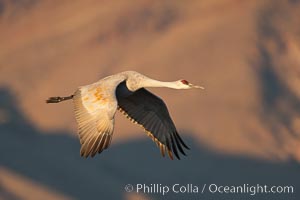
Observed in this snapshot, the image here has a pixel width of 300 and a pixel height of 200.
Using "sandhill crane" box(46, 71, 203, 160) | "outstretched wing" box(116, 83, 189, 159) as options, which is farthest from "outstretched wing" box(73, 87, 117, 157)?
"outstretched wing" box(116, 83, 189, 159)

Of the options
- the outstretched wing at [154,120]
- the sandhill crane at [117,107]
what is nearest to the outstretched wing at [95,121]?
the sandhill crane at [117,107]

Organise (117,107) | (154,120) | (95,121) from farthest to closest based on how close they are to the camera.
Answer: (154,120) < (117,107) < (95,121)

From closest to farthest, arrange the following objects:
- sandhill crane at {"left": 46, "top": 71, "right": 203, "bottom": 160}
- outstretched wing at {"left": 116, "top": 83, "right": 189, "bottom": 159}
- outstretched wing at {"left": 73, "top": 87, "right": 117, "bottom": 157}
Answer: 1. outstretched wing at {"left": 73, "top": 87, "right": 117, "bottom": 157}
2. sandhill crane at {"left": 46, "top": 71, "right": 203, "bottom": 160}
3. outstretched wing at {"left": 116, "top": 83, "right": 189, "bottom": 159}

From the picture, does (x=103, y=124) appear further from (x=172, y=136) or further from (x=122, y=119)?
(x=122, y=119)

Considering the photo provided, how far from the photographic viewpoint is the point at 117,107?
1814cm

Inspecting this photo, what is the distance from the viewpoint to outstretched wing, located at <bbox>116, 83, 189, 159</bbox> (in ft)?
67.0

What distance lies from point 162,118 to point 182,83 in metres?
1.22

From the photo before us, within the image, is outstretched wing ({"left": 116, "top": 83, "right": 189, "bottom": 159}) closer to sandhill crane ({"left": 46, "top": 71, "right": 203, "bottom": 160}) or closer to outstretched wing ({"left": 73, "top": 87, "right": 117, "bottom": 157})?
sandhill crane ({"left": 46, "top": 71, "right": 203, "bottom": 160})

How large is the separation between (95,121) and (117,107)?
3.52 feet

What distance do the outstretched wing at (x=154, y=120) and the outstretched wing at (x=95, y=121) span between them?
8.84ft

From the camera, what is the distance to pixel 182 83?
19797 millimetres

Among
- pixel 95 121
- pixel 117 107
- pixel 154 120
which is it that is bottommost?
pixel 95 121

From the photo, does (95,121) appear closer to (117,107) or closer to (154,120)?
(117,107)

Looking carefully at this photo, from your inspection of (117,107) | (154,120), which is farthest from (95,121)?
(154,120)
